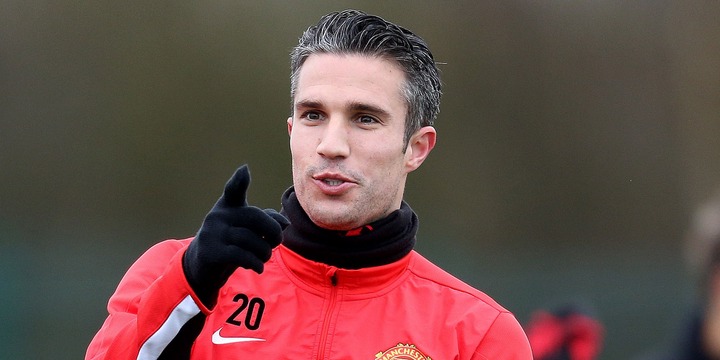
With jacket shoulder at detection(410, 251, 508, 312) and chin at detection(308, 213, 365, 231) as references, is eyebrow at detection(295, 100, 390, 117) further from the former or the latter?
jacket shoulder at detection(410, 251, 508, 312)

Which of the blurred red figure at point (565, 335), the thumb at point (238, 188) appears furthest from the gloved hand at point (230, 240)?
the blurred red figure at point (565, 335)

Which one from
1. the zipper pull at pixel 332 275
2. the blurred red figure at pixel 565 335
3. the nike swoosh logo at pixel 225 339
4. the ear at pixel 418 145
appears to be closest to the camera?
the nike swoosh logo at pixel 225 339

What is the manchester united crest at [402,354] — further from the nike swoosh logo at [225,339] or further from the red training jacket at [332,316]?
the nike swoosh logo at [225,339]

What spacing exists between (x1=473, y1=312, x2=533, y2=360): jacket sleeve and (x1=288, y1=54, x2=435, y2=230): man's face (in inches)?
12.7

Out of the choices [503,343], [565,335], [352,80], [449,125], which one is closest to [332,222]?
[352,80]

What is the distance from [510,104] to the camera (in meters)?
6.37

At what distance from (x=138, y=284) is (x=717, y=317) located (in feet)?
6.88

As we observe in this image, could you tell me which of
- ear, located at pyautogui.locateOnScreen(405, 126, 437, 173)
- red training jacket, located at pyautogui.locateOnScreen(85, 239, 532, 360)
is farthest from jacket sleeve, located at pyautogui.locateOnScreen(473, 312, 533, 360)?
ear, located at pyautogui.locateOnScreen(405, 126, 437, 173)

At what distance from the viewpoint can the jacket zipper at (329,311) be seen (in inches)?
80.9

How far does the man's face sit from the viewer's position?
2074 mm

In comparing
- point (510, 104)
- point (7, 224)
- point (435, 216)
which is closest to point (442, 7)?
point (510, 104)

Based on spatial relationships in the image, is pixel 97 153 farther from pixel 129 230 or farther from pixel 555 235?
pixel 555 235

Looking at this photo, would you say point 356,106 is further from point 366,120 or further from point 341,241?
point 341,241

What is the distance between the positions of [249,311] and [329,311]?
0.51 feet
